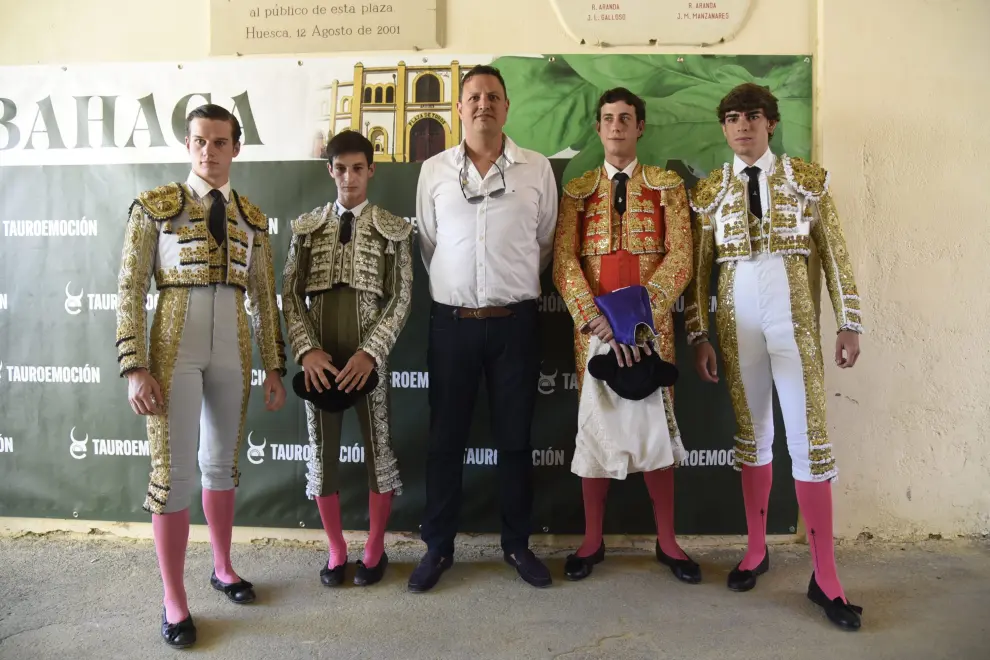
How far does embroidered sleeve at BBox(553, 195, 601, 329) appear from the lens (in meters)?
2.31

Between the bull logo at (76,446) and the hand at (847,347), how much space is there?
11.2 feet

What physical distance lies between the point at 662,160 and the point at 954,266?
1.43 meters

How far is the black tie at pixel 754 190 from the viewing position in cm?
230

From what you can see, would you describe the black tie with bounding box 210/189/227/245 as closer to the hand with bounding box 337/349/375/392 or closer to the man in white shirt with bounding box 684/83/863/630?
the hand with bounding box 337/349/375/392

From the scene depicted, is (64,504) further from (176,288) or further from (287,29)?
(287,29)

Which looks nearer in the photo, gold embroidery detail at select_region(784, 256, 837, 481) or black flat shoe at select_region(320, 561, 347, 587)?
gold embroidery detail at select_region(784, 256, 837, 481)

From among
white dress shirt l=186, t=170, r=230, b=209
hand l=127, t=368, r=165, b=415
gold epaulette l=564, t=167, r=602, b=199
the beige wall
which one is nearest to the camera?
hand l=127, t=368, r=165, b=415

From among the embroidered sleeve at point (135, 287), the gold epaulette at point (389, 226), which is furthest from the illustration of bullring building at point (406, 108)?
the embroidered sleeve at point (135, 287)

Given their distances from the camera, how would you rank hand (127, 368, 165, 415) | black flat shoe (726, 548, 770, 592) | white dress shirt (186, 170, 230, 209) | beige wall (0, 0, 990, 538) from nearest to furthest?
hand (127, 368, 165, 415), white dress shirt (186, 170, 230, 209), black flat shoe (726, 548, 770, 592), beige wall (0, 0, 990, 538)

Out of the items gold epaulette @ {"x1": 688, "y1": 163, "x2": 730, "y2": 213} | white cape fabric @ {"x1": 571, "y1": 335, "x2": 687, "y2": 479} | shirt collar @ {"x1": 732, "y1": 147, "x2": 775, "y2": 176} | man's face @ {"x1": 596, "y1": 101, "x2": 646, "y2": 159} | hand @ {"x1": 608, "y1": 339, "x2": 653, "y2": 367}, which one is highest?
man's face @ {"x1": 596, "y1": 101, "x2": 646, "y2": 159}

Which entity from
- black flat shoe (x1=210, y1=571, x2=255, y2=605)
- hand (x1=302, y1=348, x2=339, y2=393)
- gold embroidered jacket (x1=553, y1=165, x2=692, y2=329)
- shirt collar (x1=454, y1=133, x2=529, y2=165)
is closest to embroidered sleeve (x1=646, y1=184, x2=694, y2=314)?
gold embroidered jacket (x1=553, y1=165, x2=692, y2=329)

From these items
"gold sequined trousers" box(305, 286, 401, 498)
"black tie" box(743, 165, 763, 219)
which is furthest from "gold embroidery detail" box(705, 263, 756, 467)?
"gold sequined trousers" box(305, 286, 401, 498)

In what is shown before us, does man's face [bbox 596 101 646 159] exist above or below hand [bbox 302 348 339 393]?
above

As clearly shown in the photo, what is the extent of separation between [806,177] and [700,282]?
1.79 ft
